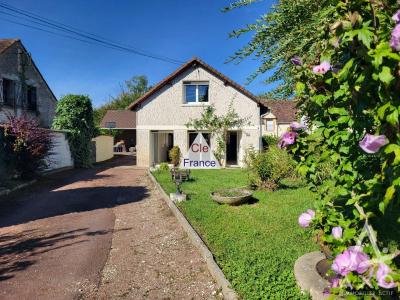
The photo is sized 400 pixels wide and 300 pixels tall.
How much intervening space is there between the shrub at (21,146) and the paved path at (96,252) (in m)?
3.76

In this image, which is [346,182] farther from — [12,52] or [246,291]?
[12,52]

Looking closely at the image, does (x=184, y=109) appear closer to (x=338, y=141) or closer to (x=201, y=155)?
(x=201, y=155)

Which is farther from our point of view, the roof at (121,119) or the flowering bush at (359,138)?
the roof at (121,119)

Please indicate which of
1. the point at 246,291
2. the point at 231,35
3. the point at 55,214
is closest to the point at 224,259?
the point at 246,291

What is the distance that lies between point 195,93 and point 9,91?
37.8 feet

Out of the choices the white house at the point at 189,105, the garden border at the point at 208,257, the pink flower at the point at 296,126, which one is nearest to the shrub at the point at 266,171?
the garden border at the point at 208,257

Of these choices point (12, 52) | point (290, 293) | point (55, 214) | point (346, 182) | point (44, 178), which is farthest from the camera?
point (12, 52)

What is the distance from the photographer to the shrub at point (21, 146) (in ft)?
45.9

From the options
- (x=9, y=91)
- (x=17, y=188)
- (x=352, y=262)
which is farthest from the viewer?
(x=9, y=91)

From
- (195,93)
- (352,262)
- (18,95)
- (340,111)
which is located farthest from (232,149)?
(352,262)

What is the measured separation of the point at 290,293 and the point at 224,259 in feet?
4.81

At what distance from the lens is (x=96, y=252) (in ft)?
19.8

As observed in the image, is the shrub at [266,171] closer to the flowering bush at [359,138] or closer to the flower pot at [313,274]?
the flower pot at [313,274]

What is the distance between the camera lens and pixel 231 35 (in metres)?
3.29
